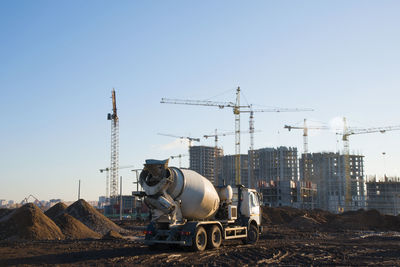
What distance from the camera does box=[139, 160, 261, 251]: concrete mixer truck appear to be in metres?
20.2

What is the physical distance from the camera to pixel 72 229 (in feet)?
113

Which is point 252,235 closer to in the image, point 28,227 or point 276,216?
point 28,227

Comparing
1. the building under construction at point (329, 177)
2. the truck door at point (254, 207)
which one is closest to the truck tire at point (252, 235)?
the truck door at point (254, 207)

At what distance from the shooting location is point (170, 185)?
20391 mm

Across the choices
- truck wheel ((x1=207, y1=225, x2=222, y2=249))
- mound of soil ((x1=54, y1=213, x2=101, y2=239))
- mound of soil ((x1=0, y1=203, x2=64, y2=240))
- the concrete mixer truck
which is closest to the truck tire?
the concrete mixer truck

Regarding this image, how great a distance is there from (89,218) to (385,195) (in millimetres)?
Answer: 92802

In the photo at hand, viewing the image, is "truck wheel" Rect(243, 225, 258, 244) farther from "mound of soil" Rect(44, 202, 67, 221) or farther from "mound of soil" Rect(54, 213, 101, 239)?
"mound of soil" Rect(44, 202, 67, 221)

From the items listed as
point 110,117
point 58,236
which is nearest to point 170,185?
point 58,236

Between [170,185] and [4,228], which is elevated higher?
[170,185]

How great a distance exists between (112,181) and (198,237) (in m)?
102

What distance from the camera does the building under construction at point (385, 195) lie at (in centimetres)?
10856

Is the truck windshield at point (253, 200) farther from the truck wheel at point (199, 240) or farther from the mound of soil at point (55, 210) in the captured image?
the mound of soil at point (55, 210)

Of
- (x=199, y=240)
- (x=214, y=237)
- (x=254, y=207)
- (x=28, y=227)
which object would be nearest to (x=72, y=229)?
(x=28, y=227)

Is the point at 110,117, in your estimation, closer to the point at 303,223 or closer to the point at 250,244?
the point at 303,223
